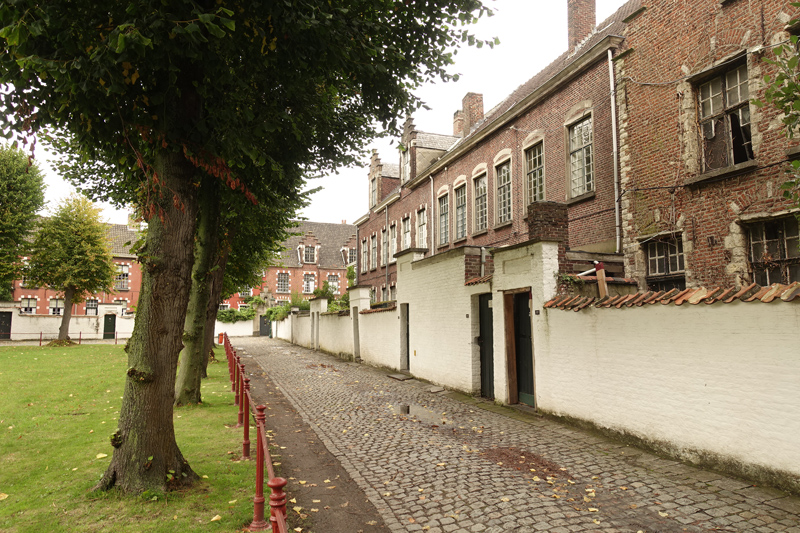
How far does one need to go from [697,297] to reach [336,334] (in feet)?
62.5

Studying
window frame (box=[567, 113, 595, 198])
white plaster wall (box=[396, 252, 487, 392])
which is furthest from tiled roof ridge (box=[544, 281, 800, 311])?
window frame (box=[567, 113, 595, 198])

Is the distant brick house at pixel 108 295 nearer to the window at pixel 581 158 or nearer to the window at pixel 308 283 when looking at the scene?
the window at pixel 308 283

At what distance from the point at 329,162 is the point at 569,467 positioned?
7.98 meters

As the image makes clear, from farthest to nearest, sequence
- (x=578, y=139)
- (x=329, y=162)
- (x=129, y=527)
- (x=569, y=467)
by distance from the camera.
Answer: (x=578, y=139) < (x=329, y=162) < (x=569, y=467) < (x=129, y=527)

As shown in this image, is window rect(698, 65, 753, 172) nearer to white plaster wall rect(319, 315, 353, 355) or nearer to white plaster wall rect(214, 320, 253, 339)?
white plaster wall rect(319, 315, 353, 355)

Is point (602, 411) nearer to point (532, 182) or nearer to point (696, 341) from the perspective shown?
point (696, 341)

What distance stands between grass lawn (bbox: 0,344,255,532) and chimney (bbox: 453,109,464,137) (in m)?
18.4

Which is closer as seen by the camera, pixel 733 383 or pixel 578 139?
pixel 733 383

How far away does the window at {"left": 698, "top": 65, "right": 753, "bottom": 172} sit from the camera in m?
9.44

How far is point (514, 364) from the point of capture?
10281 millimetres

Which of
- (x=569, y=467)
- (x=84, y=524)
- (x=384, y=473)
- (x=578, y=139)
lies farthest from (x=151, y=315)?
(x=578, y=139)

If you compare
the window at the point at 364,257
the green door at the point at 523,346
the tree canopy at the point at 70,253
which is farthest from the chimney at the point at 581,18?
the tree canopy at the point at 70,253

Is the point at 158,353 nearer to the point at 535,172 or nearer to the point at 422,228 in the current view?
the point at 535,172

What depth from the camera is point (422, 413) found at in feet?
31.7
